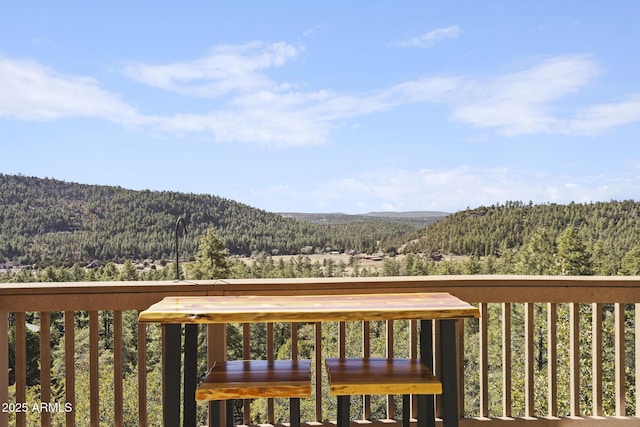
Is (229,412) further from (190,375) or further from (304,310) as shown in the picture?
(304,310)

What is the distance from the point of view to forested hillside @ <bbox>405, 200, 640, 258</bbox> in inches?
1021

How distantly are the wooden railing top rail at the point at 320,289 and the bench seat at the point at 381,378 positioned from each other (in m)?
0.39

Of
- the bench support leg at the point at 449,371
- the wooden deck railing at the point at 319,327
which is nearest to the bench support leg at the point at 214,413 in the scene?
the wooden deck railing at the point at 319,327

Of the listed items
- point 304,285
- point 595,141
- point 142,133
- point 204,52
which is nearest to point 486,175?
point 595,141

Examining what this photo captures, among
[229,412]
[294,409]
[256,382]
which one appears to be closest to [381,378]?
[294,409]

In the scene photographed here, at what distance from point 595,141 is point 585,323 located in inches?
1058

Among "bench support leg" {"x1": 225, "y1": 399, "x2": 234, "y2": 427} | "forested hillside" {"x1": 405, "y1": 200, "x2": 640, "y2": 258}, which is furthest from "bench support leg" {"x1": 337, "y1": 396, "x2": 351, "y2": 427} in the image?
"forested hillside" {"x1": 405, "y1": 200, "x2": 640, "y2": 258}

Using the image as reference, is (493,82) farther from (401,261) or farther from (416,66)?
(401,261)

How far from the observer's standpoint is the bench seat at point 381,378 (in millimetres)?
2016

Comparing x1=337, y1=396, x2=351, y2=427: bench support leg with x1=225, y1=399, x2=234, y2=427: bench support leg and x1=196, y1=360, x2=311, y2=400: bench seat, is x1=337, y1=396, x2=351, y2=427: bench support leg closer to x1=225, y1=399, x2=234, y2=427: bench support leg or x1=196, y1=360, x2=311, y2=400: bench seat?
x1=196, y1=360, x2=311, y2=400: bench seat

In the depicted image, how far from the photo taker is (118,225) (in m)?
19.5

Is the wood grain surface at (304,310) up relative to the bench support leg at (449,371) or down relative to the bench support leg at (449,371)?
up

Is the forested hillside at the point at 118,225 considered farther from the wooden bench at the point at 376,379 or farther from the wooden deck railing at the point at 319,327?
the wooden bench at the point at 376,379

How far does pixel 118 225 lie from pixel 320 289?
18.5 m
